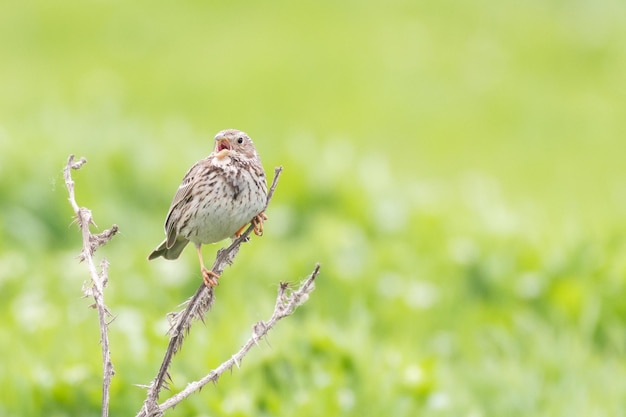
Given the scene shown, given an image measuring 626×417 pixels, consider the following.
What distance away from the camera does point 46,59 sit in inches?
635

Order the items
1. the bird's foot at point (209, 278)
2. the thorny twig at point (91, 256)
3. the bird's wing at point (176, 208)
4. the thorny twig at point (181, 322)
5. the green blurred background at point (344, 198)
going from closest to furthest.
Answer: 1. the thorny twig at point (91, 256)
2. the thorny twig at point (181, 322)
3. the bird's foot at point (209, 278)
4. the bird's wing at point (176, 208)
5. the green blurred background at point (344, 198)

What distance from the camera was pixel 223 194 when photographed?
4.02m

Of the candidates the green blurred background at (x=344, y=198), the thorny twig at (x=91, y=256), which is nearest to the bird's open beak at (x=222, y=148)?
the thorny twig at (x=91, y=256)

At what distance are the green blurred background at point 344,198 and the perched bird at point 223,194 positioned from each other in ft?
1.73

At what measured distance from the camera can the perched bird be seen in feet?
12.8

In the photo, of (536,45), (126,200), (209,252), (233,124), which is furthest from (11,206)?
(536,45)

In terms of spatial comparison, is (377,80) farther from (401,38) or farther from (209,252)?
(209,252)

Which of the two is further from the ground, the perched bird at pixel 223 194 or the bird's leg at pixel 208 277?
the perched bird at pixel 223 194

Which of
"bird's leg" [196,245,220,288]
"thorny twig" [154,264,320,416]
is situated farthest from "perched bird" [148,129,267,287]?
"thorny twig" [154,264,320,416]

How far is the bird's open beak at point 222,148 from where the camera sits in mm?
3879

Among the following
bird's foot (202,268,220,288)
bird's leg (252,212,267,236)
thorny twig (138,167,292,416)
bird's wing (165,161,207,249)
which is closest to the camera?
thorny twig (138,167,292,416)

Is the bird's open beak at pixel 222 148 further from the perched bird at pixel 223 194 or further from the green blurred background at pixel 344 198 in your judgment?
the green blurred background at pixel 344 198

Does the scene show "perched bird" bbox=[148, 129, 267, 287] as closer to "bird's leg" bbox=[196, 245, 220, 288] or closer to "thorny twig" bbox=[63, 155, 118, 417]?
"bird's leg" bbox=[196, 245, 220, 288]

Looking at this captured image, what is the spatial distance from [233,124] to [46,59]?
3754 millimetres
